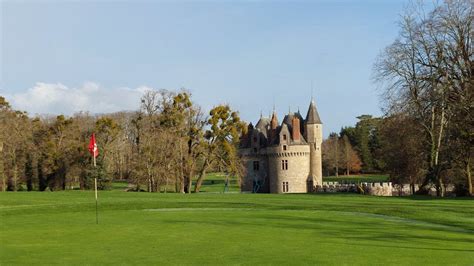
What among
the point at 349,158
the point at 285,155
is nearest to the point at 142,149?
the point at 285,155

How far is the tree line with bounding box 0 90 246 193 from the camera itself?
6425cm

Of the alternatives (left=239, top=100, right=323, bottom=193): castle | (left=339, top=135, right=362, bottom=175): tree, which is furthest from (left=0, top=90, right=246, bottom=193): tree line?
(left=339, top=135, right=362, bottom=175): tree

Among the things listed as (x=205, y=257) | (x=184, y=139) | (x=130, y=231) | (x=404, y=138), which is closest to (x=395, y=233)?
(x=205, y=257)

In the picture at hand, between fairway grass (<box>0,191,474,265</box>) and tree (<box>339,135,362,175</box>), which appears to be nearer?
fairway grass (<box>0,191,474,265</box>)

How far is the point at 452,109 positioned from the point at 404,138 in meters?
11.5

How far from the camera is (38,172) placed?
70.7m

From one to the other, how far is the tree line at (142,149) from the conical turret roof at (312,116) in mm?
14842

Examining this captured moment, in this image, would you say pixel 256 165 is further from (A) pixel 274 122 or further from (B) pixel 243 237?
(B) pixel 243 237

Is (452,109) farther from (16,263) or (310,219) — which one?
(16,263)

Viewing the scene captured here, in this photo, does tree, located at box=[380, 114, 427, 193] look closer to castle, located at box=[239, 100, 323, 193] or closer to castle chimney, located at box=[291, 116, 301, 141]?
castle, located at box=[239, 100, 323, 193]

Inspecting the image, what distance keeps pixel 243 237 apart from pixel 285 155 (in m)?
60.3

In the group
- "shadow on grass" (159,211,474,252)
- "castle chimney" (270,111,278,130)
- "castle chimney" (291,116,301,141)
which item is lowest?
"shadow on grass" (159,211,474,252)

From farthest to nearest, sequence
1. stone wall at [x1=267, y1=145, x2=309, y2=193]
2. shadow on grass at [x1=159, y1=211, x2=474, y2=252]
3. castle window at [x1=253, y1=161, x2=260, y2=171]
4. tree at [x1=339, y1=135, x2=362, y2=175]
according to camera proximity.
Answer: tree at [x1=339, y1=135, x2=362, y2=175] → castle window at [x1=253, y1=161, x2=260, y2=171] → stone wall at [x1=267, y1=145, x2=309, y2=193] → shadow on grass at [x1=159, y1=211, x2=474, y2=252]

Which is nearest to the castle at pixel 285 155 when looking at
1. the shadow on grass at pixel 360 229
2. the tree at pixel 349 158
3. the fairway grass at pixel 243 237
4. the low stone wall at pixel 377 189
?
the low stone wall at pixel 377 189
